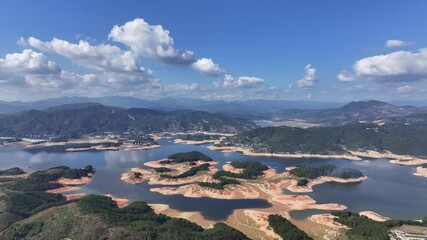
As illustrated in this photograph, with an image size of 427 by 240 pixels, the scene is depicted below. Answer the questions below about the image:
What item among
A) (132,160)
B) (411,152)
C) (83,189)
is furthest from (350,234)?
(411,152)

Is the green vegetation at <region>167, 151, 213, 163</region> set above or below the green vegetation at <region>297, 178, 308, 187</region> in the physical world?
above

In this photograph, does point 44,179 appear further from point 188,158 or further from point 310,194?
point 310,194

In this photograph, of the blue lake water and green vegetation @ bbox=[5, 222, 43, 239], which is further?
the blue lake water

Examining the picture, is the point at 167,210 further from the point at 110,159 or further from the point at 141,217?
the point at 110,159

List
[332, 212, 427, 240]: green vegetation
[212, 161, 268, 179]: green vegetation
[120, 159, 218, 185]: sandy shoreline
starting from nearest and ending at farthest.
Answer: [332, 212, 427, 240]: green vegetation
[120, 159, 218, 185]: sandy shoreline
[212, 161, 268, 179]: green vegetation

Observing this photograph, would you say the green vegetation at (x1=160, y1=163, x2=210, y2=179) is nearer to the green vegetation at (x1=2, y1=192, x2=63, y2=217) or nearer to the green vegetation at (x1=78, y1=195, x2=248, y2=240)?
the green vegetation at (x1=78, y1=195, x2=248, y2=240)

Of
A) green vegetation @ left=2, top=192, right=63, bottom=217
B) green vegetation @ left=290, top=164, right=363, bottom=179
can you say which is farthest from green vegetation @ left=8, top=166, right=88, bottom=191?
green vegetation @ left=290, top=164, right=363, bottom=179
